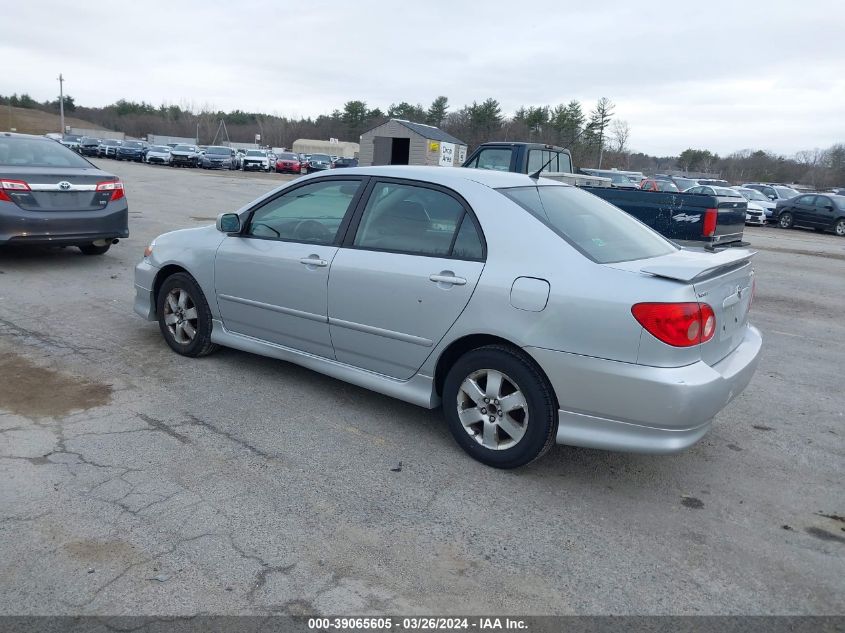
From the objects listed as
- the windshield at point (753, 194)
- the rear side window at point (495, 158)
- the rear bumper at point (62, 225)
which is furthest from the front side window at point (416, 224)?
the windshield at point (753, 194)

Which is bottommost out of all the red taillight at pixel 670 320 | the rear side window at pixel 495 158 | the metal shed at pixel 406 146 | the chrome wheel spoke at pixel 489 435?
the chrome wheel spoke at pixel 489 435

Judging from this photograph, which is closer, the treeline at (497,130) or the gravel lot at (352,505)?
the gravel lot at (352,505)

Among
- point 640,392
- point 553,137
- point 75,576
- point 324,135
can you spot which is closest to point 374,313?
point 640,392

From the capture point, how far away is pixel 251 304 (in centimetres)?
503

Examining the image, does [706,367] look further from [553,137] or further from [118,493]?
[553,137]

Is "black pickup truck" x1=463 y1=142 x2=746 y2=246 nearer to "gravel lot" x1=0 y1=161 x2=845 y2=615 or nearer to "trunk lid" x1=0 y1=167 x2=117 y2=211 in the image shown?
"gravel lot" x1=0 y1=161 x2=845 y2=615

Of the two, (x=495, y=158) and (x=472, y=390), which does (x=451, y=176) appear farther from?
(x=495, y=158)

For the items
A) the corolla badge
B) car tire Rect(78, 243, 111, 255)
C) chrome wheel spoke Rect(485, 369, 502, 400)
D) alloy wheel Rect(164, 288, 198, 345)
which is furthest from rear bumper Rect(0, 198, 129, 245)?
the corolla badge

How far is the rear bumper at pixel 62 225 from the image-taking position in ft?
26.3

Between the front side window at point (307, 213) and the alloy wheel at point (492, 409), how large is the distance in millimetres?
1465

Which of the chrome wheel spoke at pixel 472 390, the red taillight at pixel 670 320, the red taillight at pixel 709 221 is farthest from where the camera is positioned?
the red taillight at pixel 709 221

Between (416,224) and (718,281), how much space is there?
5.86 ft

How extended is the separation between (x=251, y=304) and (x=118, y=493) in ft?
6.10

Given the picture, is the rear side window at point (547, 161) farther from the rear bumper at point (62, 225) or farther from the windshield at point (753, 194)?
the windshield at point (753, 194)
